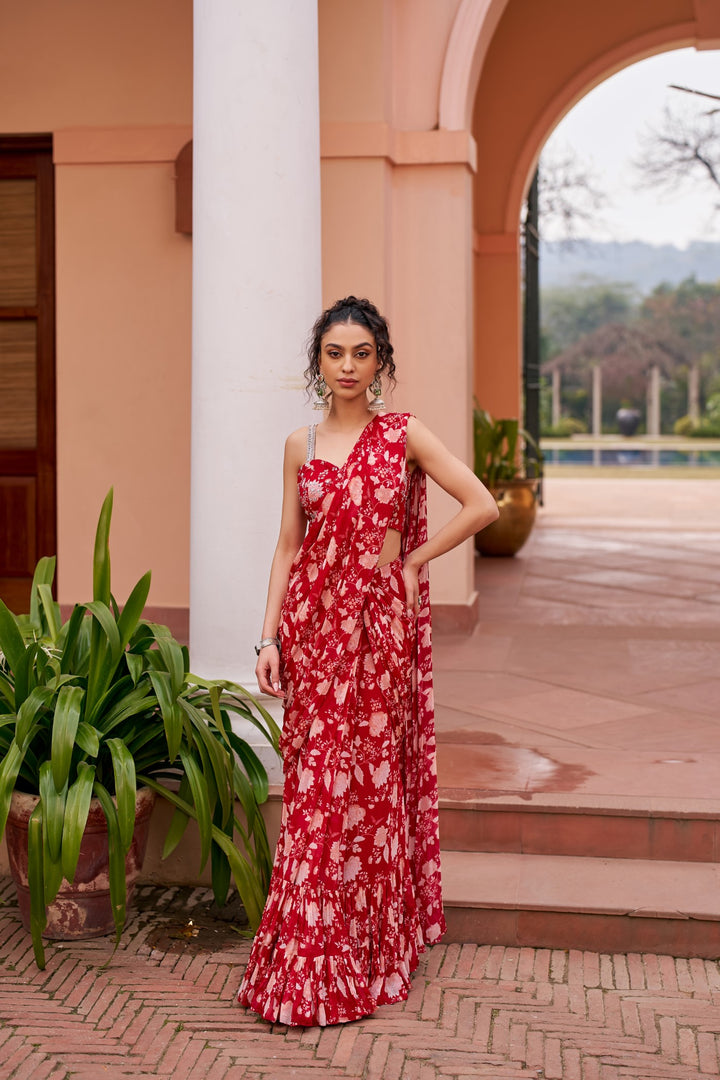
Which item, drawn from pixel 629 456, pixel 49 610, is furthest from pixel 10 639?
pixel 629 456

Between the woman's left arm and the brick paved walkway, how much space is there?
1015 mm

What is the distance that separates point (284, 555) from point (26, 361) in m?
3.81

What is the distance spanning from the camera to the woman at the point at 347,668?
3.14 m

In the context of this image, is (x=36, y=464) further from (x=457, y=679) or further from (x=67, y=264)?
(x=457, y=679)

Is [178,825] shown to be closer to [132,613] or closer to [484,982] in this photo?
[132,613]

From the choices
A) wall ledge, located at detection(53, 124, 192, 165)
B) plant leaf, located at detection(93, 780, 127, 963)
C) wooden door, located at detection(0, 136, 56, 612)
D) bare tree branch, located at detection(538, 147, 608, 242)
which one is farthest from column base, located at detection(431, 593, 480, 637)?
bare tree branch, located at detection(538, 147, 608, 242)

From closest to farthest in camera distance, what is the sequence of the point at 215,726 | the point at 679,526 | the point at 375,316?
the point at 375,316 → the point at 215,726 → the point at 679,526

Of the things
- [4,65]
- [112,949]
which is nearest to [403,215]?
[4,65]

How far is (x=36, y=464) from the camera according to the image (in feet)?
22.0

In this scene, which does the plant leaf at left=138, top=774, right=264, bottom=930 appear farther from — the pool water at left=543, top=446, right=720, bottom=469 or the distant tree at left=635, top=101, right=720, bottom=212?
the pool water at left=543, top=446, right=720, bottom=469

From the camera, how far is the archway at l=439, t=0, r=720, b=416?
10359mm

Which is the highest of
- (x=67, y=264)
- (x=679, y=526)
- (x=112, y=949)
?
(x=67, y=264)

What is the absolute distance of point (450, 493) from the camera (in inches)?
126

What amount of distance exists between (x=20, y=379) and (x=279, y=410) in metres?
3.02
